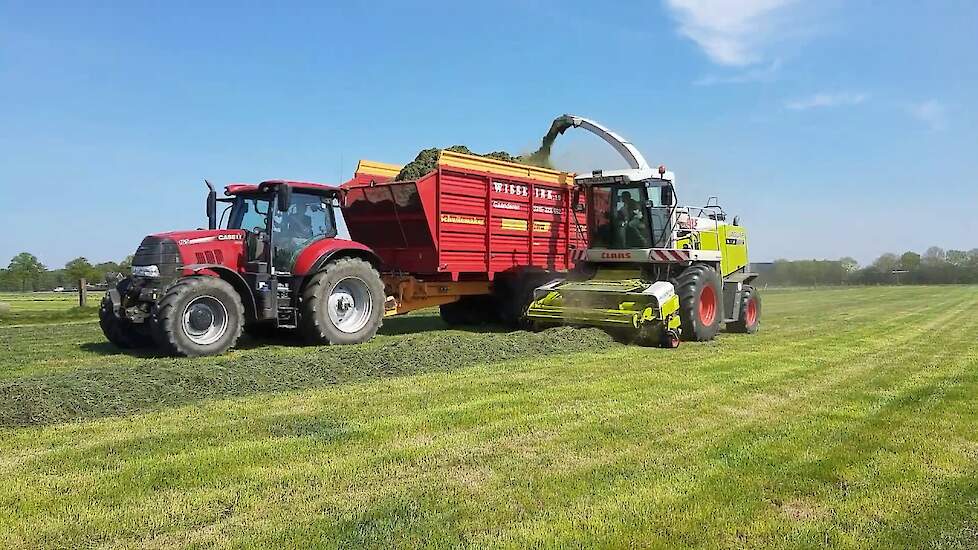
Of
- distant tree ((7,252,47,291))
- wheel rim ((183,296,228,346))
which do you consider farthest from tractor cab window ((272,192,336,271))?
distant tree ((7,252,47,291))

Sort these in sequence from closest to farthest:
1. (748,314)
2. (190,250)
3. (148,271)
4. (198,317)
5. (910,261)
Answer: (198,317)
(148,271)
(190,250)
(748,314)
(910,261)

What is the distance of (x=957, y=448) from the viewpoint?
4.94 metres

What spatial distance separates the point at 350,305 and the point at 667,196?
205 inches

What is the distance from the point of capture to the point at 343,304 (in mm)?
10562

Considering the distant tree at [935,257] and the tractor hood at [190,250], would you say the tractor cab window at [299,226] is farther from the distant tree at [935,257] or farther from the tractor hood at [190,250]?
the distant tree at [935,257]

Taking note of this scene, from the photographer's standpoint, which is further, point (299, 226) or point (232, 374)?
point (299, 226)

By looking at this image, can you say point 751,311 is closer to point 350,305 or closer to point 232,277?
point 350,305

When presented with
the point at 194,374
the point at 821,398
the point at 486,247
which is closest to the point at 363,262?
the point at 486,247

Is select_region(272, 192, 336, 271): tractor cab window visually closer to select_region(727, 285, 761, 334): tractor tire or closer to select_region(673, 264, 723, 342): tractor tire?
select_region(673, 264, 723, 342): tractor tire

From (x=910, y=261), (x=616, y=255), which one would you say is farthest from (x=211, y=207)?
(x=910, y=261)

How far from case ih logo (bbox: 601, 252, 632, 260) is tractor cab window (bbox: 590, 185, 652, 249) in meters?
0.18

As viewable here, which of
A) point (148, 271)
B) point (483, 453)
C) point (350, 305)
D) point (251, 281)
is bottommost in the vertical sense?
point (483, 453)

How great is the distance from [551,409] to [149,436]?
2.98 metres

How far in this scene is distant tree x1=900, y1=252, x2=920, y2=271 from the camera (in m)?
62.0
